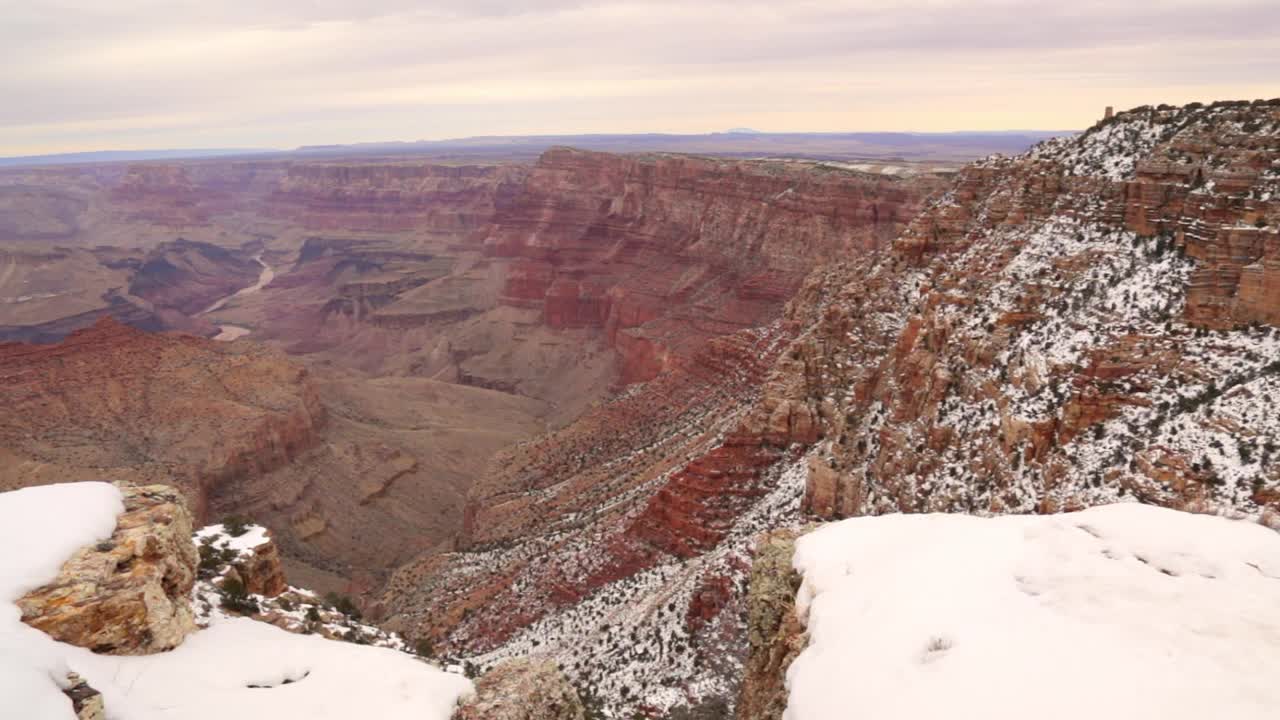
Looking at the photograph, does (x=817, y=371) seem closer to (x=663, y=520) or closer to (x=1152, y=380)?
(x=663, y=520)

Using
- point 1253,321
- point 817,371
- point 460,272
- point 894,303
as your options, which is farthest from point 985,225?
point 460,272

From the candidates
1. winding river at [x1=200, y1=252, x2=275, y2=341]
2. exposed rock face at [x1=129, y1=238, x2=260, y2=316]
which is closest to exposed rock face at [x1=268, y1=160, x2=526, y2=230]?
winding river at [x1=200, y1=252, x2=275, y2=341]

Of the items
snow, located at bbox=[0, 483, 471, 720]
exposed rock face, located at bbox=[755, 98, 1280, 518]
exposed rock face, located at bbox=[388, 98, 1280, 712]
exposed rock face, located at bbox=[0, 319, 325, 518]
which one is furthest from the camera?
exposed rock face, located at bbox=[0, 319, 325, 518]

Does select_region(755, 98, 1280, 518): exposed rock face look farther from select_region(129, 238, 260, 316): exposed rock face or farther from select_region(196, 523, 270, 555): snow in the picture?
select_region(129, 238, 260, 316): exposed rock face

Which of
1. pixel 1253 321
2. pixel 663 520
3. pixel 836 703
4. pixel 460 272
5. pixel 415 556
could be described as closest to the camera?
pixel 836 703

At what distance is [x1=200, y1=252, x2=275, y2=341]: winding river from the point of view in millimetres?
131062

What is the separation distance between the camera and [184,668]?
42.4 ft

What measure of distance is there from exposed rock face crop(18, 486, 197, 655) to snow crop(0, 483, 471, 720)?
228mm

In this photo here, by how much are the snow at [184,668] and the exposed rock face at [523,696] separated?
459 millimetres

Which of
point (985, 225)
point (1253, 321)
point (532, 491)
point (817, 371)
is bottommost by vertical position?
point (532, 491)

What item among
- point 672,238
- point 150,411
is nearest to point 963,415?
point 150,411

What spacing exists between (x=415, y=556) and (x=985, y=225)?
40.1 meters

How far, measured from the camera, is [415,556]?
167ft

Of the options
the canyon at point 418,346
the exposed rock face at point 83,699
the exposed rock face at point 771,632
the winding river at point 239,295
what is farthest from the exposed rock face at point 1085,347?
the winding river at point 239,295
